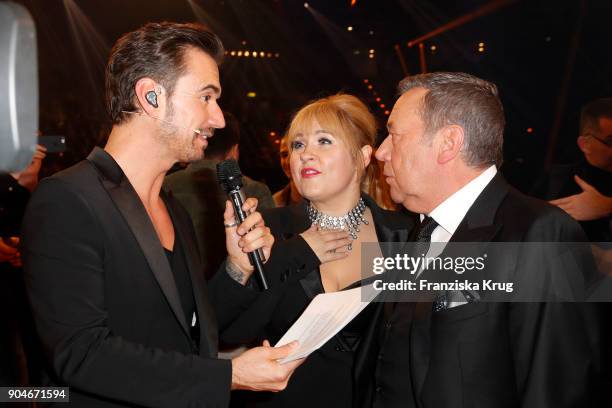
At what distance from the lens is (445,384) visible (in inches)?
59.4

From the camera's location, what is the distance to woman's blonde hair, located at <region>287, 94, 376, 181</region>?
8.68 ft

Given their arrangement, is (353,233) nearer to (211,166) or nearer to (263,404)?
(263,404)

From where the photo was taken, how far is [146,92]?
1.75 meters

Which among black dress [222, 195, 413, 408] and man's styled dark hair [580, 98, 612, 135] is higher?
man's styled dark hair [580, 98, 612, 135]

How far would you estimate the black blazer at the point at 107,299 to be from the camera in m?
1.45

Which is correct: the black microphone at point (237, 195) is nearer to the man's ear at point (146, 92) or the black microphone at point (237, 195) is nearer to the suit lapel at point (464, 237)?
the man's ear at point (146, 92)

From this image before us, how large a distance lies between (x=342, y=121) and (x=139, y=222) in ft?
4.24

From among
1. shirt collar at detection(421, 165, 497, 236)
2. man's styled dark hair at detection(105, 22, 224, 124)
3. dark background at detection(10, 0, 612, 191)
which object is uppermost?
dark background at detection(10, 0, 612, 191)

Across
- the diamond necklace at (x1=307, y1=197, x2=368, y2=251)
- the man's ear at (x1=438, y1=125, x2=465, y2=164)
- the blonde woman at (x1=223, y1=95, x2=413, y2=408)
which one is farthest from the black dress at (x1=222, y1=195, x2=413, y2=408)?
the man's ear at (x1=438, y1=125, x2=465, y2=164)

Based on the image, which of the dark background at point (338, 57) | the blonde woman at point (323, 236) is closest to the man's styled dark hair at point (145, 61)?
the blonde woman at point (323, 236)

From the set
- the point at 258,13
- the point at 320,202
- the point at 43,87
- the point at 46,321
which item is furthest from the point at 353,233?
the point at 258,13

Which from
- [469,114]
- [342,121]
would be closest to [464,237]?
[469,114]

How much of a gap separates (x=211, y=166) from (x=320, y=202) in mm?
1460

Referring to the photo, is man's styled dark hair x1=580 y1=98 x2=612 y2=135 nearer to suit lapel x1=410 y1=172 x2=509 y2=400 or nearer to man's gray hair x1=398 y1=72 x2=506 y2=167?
man's gray hair x1=398 y1=72 x2=506 y2=167
